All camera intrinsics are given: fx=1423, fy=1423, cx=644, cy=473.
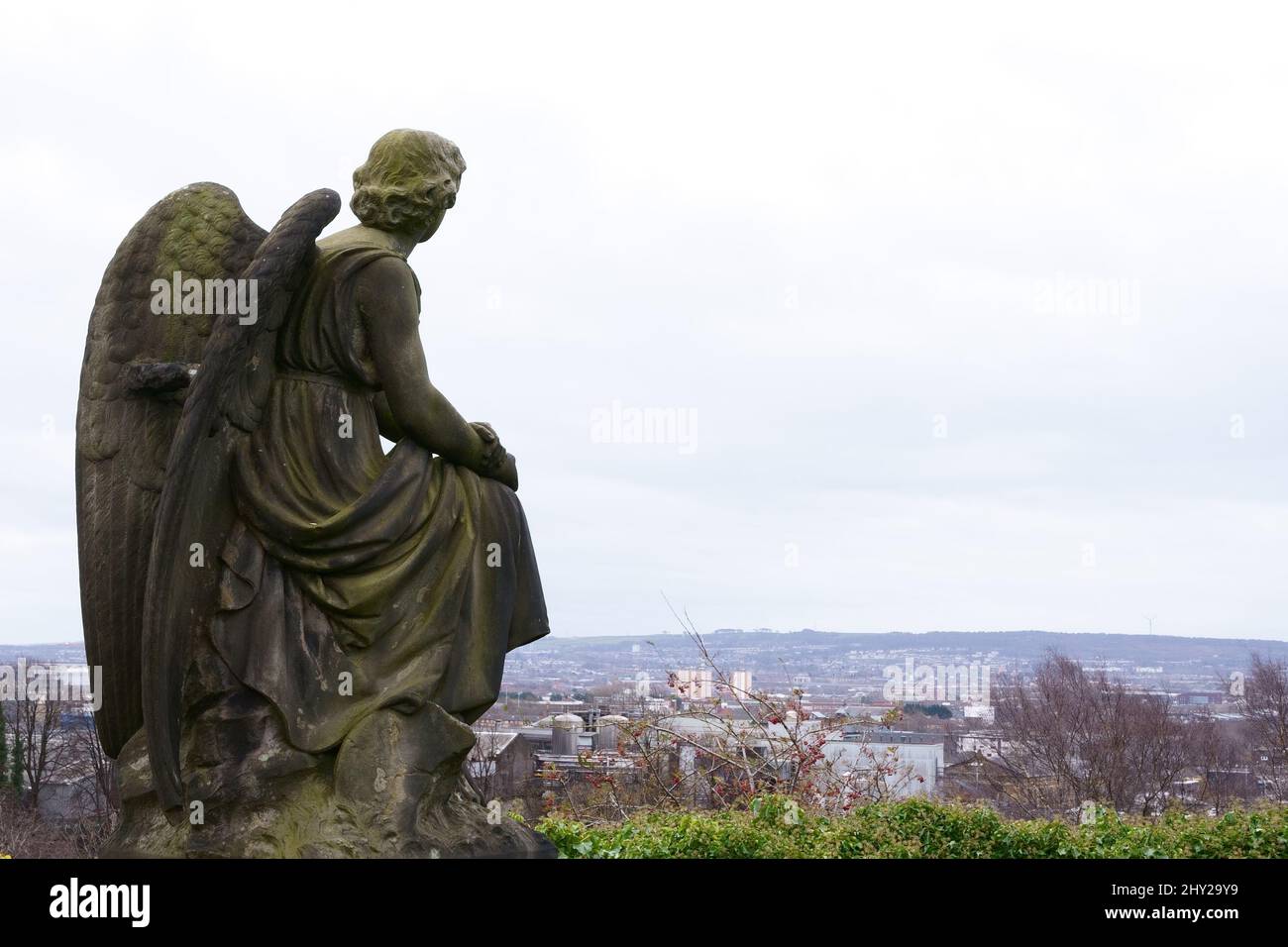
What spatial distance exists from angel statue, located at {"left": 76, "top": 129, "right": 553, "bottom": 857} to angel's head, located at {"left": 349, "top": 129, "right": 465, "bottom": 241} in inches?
0.4

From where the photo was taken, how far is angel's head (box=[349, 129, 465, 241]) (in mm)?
6078

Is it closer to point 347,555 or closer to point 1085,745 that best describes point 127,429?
point 347,555

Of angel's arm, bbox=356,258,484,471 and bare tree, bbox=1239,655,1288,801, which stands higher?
angel's arm, bbox=356,258,484,471

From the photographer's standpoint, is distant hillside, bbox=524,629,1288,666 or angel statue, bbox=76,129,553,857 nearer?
angel statue, bbox=76,129,553,857

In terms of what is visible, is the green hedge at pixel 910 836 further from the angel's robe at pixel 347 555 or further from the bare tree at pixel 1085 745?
the bare tree at pixel 1085 745

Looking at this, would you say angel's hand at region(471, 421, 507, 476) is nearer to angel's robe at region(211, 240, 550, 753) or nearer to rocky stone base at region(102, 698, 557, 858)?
angel's robe at region(211, 240, 550, 753)

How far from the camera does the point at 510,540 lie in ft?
19.9

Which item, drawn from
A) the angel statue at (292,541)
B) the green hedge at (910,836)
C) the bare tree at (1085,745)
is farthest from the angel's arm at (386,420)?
the bare tree at (1085,745)

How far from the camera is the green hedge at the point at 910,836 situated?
8.65 meters

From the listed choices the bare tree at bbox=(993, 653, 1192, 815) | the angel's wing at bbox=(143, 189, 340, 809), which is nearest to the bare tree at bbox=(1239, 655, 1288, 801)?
the bare tree at bbox=(993, 653, 1192, 815)
